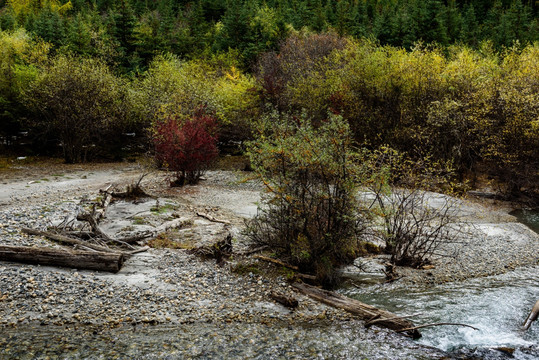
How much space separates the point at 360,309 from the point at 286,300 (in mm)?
1737

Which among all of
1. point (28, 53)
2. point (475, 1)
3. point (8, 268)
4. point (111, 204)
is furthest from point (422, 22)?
point (8, 268)

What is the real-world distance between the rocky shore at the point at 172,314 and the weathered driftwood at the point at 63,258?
25 cm

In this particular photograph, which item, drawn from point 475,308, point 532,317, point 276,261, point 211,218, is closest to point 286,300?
point 276,261

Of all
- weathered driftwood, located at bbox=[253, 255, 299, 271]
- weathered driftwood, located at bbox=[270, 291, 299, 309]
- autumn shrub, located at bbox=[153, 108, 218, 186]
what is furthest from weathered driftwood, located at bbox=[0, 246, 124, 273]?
autumn shrub, located at bbox=[153, 108, 218, 186]

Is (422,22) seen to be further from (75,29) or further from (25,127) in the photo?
(25,127)

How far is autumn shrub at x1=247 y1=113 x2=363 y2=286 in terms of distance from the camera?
34.3 feet

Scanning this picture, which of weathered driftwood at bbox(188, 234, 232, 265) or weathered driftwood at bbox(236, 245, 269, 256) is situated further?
weathered driftwood at bbox(236, 245, 269, 256)

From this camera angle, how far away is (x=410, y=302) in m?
10.2

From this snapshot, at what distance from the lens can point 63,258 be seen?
10.2 metres

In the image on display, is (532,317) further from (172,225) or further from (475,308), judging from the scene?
(172,225)

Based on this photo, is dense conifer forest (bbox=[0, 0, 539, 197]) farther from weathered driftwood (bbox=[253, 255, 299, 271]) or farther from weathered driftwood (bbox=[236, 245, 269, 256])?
weathered driftwood (bbox=[253, 255, 299, 271])

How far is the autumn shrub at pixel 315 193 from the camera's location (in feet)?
34.3

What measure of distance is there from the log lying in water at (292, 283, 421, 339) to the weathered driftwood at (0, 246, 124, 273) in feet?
16.0

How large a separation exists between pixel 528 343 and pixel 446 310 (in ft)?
5.85
